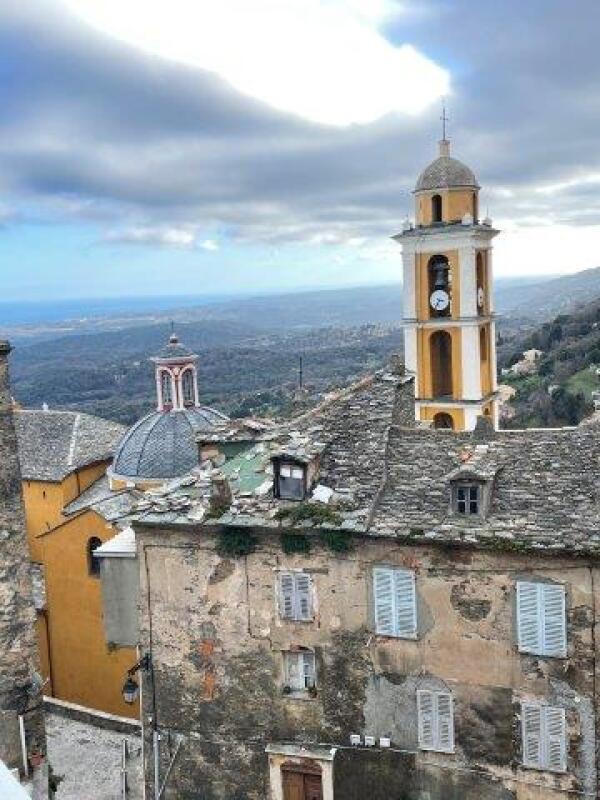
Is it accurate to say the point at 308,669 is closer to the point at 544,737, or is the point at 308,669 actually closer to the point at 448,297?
the point at 544,737

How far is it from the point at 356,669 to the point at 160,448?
17994 mm

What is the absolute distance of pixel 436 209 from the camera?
39.3m

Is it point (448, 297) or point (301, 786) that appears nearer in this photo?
point (301, 786)

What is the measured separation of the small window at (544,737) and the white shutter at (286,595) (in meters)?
5.47

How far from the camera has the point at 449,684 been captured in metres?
18.0

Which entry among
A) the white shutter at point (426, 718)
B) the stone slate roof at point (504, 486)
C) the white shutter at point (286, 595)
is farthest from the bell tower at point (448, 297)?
the white shutter at point (426, 718)

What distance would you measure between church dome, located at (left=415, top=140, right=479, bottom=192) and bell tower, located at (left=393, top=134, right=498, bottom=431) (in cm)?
5

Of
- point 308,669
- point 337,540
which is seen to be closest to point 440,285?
point 337,540

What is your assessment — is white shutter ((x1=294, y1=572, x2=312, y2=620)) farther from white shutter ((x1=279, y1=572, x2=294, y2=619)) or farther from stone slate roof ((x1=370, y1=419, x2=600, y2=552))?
stone slate roof ((x1=370, y1=419, x2=600, y2=552))

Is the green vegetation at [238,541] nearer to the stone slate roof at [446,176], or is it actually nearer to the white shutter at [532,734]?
the white shutter at [532,734]

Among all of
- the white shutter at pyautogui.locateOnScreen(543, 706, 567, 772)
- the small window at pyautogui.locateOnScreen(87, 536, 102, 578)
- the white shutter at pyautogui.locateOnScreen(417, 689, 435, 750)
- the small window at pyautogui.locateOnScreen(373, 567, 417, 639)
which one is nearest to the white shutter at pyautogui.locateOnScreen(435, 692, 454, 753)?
the white shutter at pyautogui.locateOnScreen(417, 689, 435, 750)

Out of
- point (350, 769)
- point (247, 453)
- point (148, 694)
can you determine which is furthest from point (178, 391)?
point (350, 769)

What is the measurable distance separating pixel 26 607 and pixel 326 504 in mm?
8582

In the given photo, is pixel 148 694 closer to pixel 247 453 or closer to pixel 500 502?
pixel 247 453
